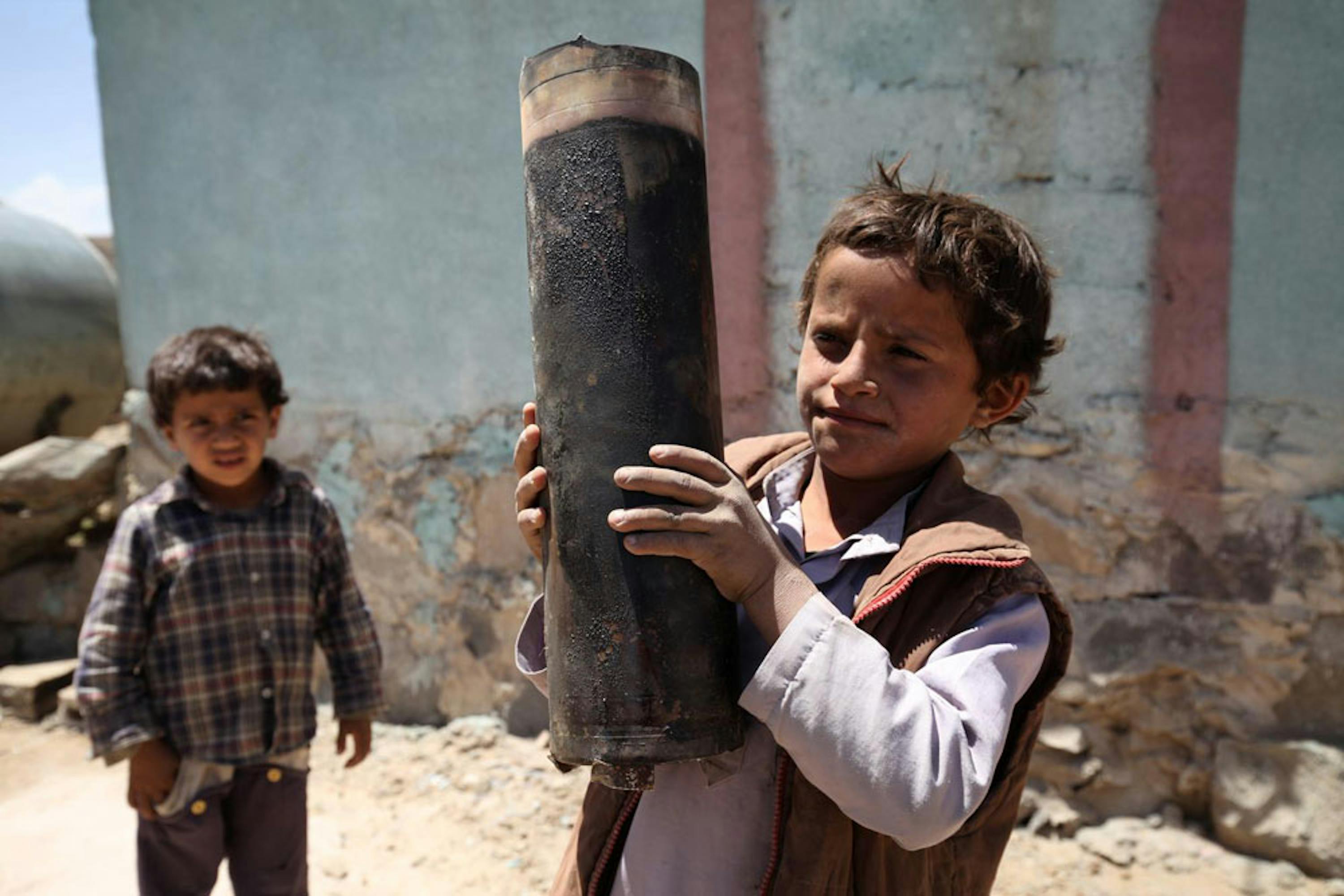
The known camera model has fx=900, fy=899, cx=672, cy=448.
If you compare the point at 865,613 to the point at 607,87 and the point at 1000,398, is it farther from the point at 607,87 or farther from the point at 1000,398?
the point at 607,87

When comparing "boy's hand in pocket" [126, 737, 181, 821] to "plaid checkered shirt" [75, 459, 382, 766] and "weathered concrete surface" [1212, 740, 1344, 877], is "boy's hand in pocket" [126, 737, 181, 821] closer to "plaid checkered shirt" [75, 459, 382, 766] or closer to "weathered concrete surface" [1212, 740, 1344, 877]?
"plaid checkered shirt" [75, 459, 382, 766]

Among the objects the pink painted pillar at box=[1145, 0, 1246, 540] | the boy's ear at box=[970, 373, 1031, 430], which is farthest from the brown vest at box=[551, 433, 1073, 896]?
the pink painted pillar at box=[1145, 0, 1246, 540]

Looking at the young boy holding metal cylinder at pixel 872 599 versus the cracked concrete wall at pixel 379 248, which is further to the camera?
the cracked concrete wall at pixel 379 248

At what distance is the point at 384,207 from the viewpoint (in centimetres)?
366

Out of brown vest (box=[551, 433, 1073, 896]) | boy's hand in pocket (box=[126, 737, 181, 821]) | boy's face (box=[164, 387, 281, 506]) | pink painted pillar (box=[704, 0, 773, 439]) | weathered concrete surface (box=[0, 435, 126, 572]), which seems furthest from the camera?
weathered concrete surface (box=[0, 435, 126, 572])

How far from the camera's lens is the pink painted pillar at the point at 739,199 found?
122 inches

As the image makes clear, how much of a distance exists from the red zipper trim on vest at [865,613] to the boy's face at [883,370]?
0.18 metres

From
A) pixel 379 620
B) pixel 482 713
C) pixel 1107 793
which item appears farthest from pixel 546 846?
pixel 1107 793

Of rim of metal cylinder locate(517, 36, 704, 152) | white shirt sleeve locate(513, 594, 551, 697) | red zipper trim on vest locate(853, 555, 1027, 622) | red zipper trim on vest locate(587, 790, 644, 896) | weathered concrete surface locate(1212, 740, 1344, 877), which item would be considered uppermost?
rim of metal cylinder locate(517, 36, 704, 152)

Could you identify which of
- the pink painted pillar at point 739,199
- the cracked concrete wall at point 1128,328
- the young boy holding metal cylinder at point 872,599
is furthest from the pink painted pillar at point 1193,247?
the young boy holding metal cylinder at point 872,599

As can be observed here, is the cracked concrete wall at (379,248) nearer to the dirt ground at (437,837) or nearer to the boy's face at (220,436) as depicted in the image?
the dirt ground at (437,837)

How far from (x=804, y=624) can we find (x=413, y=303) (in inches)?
121

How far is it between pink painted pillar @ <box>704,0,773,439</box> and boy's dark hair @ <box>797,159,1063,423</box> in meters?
1.89

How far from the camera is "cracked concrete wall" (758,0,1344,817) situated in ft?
8.82
